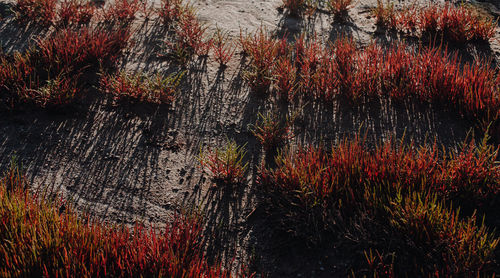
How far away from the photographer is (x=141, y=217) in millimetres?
3188

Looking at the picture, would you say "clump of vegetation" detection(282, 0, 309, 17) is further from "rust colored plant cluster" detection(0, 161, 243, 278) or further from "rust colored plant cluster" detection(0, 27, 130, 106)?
"rust colored plant cluster" detection(0, 161, 243, 278)

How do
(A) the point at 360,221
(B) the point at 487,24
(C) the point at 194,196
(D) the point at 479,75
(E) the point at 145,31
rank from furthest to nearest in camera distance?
(E) the point at 145,31 < (B) the point at 487,24 < (D) the point at 479,75 < (C) the point at 194,196 < (A) the point at 360,221

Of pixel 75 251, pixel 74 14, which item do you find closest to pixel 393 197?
pixel 75 251

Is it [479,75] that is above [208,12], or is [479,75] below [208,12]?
below

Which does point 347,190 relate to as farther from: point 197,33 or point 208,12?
point 208,12

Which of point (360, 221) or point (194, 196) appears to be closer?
point (360, 221)

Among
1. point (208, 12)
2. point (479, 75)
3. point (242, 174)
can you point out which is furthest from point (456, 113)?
point (208, 12)

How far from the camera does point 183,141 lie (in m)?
3.96

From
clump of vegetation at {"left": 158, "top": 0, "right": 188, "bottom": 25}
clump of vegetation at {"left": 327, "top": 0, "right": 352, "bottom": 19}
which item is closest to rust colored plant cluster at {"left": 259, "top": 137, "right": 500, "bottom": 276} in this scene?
clump of vegetation at {"left": 327, "top": 0, "right": 352, "bottom": 19}

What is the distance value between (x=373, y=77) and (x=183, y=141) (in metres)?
2.36

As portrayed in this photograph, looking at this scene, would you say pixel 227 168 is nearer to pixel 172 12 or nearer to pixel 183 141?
pixel 183 141

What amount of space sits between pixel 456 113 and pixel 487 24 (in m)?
1.95

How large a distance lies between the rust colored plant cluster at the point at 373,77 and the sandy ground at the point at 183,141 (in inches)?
6.9

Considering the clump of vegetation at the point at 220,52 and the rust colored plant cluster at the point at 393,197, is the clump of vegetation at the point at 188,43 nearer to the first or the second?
the clump of vegetation at the point at 220,52
